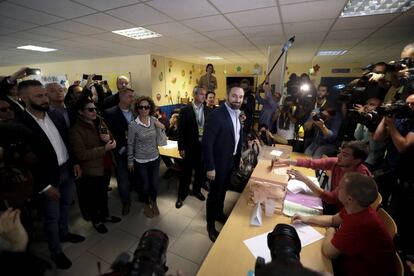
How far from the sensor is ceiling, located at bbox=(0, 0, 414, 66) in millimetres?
2402

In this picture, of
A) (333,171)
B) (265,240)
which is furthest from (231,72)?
(265,240)

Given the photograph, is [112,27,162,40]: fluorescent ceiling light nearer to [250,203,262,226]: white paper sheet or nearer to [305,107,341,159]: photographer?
[305,107,341,159]: photographer

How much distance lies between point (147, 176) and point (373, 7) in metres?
3.61

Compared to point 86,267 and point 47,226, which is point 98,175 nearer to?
point 47,226

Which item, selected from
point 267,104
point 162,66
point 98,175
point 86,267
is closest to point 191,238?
point 86,267

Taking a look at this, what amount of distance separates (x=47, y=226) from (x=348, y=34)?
17.2 feet

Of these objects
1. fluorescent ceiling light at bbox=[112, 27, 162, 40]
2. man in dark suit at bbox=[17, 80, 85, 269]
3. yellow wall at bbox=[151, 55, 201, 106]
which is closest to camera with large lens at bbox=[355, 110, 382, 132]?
man in dark suit at bbox=[17, 80, 85, 269]

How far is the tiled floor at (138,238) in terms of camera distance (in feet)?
6.22

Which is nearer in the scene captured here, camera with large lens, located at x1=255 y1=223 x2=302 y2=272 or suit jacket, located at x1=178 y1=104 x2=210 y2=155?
camera with large lens, located at x1=255 y1=223 x2=302 y2=272

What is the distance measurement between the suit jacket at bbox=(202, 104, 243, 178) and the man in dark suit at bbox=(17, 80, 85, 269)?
1.26 m

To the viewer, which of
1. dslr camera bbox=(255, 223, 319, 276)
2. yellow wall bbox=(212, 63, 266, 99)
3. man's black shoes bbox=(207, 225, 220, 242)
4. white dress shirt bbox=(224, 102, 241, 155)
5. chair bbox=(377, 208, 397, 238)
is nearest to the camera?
dslr camera bbox=(255, 223, 319, 276)

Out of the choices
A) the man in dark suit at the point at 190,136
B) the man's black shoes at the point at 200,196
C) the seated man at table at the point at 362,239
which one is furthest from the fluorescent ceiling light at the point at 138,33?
the seated man at table at the point at 362,239

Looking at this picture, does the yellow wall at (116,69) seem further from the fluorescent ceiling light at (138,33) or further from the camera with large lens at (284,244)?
the camera with large lens at (284,244)

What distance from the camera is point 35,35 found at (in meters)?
3.74
